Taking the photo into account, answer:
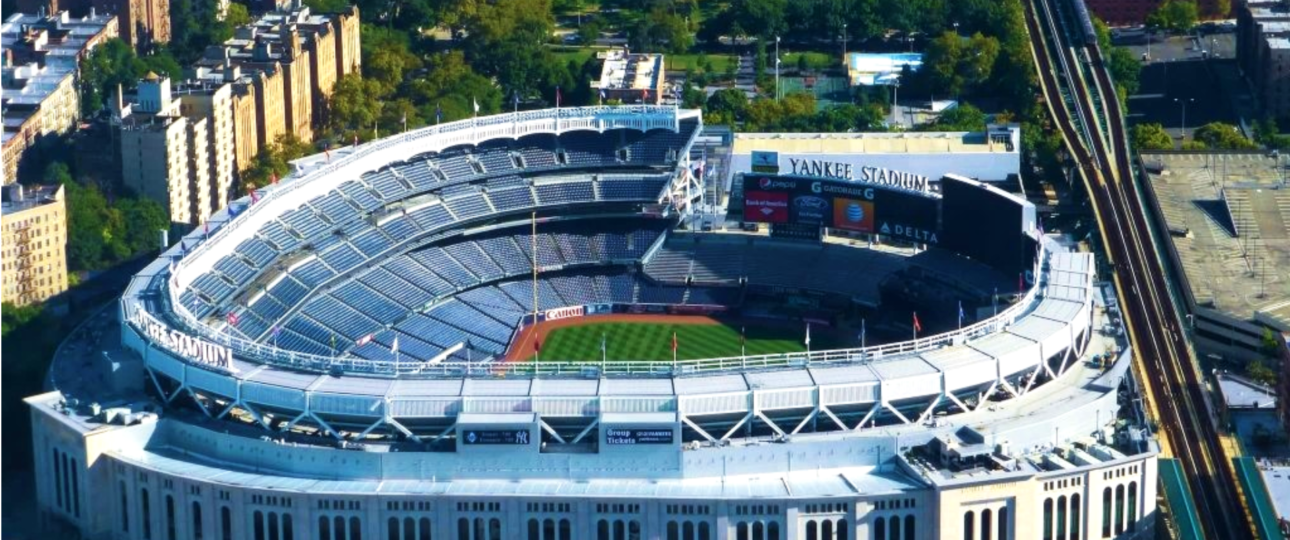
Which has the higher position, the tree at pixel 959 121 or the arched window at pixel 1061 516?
the tree at pixel 959 121

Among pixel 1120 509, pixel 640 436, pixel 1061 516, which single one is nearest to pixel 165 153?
pixel 640 436

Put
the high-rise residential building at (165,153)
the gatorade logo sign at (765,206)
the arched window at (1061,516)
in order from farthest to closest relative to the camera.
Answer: the high-rise residential building at (165,153) < the gatorade logo sign at (765,206) < the arched window at (1061,516)

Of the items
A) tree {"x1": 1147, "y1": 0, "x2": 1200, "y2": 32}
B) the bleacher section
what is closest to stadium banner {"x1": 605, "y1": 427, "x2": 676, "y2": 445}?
the bleacher section

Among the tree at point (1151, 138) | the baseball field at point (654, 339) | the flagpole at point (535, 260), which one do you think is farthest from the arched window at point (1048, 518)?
the tree at point (1151, 138)

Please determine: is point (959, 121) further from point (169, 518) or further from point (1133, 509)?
point (169, 518)

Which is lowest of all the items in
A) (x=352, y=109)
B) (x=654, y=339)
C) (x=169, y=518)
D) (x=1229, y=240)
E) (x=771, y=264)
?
(x=654, y=339)

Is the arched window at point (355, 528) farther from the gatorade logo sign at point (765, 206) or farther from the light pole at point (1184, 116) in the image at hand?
the light pole at point (1184, 116)

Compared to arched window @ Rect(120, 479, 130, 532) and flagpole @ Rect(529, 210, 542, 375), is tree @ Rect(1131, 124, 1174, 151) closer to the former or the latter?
flagpole @ Rect(529, 210, 542, 375)
